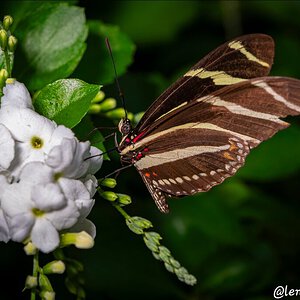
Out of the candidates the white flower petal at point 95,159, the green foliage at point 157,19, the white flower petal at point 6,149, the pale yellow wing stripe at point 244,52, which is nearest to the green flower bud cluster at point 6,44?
the white flower petal at point 6,149

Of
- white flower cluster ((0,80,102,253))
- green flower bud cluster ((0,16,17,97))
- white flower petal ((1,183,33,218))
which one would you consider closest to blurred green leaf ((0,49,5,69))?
green flower bud cluster ((0,16,17,97))

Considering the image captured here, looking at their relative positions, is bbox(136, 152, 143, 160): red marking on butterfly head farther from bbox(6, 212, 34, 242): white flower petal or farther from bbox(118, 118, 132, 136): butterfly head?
→ bbox(6, 212, 34, 242): white flower petal

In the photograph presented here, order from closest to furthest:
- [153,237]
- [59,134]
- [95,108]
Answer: [59,134]
[153,237]
[95,108]

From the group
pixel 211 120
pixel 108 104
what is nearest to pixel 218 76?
pixel 211 120

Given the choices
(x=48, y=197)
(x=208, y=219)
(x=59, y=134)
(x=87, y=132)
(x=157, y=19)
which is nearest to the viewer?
(x=48, y=197)

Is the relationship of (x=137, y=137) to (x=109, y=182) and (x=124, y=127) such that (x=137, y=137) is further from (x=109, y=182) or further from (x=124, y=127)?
(x=109, y=182)

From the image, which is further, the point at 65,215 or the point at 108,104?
the point at 108,104
